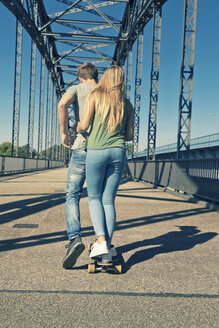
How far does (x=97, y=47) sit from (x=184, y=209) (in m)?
31.2

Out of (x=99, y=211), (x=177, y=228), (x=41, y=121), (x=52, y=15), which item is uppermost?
(x=52, y=15)

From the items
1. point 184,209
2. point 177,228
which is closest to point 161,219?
point 177,228

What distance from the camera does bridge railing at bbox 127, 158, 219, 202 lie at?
719 centimetres

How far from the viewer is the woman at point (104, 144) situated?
2869 mm

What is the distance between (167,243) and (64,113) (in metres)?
1.98

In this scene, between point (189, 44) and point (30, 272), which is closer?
point (30, 272)

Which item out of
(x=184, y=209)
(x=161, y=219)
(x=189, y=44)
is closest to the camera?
(x=161, y=219)

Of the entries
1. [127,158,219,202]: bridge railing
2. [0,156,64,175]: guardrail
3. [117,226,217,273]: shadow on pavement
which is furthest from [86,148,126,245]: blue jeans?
[0,156,64,175]: guardrail

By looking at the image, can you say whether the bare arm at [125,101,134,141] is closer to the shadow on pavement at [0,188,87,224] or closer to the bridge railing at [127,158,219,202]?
the shadow on pavement at [0,188,87,224]

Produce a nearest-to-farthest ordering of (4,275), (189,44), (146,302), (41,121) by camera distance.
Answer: (146,302), (4,275), (189,44), (41,121)

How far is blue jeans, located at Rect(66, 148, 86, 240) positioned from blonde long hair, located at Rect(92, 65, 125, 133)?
0.43 metres

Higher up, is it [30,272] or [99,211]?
[99,211]

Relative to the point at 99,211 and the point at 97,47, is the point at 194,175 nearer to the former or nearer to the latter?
the point at 99,211

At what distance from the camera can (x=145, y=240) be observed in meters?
4.09
